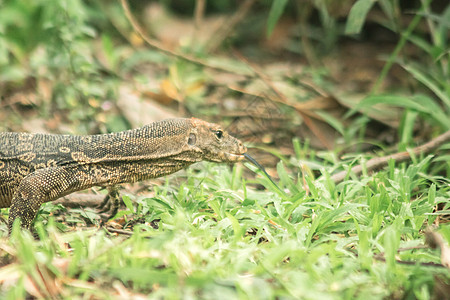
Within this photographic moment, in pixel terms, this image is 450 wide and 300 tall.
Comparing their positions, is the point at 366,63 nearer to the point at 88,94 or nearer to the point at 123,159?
the point at 88,94

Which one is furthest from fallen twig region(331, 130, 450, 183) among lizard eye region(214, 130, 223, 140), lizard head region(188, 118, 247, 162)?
lizard eye region(214, 130, 223, 140)

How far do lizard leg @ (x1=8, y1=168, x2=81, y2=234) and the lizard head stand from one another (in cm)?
108

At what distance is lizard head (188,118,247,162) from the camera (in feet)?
14.2

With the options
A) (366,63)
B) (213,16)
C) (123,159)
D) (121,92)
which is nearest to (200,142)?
(123,159)

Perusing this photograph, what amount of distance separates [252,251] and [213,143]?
1456mm

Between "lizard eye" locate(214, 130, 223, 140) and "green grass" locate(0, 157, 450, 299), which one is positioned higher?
"lizard eye" locate(214, 130, 223, 140)

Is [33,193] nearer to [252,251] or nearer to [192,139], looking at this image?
[192,139]

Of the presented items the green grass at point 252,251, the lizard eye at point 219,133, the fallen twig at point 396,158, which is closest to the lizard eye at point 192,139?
the lizard eye at point 219,133

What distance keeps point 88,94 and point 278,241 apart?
3.67 meters

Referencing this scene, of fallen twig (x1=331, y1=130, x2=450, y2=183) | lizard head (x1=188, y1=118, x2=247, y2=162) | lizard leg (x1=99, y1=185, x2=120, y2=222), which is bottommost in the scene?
lizard leg (x1=99, y1=185, x2=120, y2=222)

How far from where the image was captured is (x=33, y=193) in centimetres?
364

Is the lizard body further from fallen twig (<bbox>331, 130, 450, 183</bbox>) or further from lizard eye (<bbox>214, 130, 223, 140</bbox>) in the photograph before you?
fallen twig (<bbox>331, 130, 450, 183</bbox>)

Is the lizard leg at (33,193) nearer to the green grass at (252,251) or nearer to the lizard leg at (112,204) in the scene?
the green grass at (252,251)

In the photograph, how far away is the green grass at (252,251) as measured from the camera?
2611 mm
